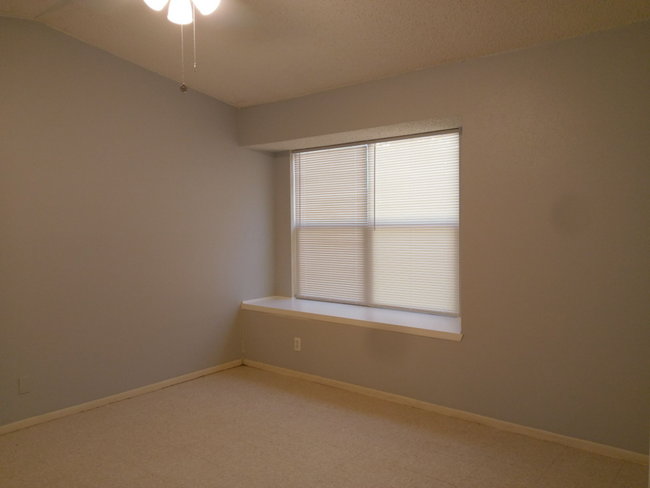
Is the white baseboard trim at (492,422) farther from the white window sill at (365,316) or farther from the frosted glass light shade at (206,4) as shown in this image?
the frosted glass light shade at (206,4)

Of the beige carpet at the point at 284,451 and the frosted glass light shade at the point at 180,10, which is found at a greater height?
the frosted glass light shade at the point at 180,10

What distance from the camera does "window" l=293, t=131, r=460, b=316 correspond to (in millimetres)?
3570

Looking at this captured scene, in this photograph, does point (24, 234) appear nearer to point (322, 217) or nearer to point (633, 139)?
point (322, 217)

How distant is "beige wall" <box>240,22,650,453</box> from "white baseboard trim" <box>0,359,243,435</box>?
174cm

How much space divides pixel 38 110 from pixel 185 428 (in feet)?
8.06

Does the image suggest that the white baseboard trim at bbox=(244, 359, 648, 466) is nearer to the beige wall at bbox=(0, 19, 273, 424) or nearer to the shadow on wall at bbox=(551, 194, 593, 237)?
the beige wall at bbox=(0, 19, 273, 424)

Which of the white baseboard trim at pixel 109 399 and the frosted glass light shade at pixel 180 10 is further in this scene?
the white baseboard trim at pixel 109 399

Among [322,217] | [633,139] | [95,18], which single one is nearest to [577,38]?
[633,139]

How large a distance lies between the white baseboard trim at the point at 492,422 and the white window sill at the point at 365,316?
531 millimetres

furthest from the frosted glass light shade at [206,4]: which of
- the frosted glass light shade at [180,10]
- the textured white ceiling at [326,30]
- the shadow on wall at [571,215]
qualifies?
the shadow on wall at [571,215]

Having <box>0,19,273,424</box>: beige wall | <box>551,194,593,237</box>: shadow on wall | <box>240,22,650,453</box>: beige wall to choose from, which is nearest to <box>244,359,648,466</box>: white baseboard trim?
<box>240,22,650,453</box>: beige wall

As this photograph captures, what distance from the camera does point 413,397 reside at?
130 inches

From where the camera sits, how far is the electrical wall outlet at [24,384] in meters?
2.92

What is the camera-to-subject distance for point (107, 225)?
3.36m
